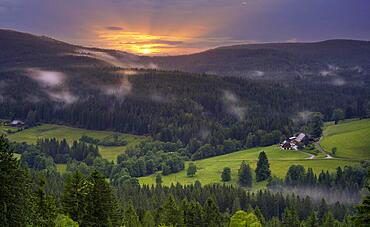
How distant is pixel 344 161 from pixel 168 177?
6556cm

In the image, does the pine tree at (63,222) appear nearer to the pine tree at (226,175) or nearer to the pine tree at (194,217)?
the pine tree at (194,217)

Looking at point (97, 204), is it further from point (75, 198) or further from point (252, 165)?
point (252, 165)

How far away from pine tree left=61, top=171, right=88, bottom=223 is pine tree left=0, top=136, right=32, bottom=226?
1359cm

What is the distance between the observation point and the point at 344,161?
172375mm

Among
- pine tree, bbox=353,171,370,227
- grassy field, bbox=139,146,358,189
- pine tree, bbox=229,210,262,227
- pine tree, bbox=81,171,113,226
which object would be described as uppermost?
pine tree, bbox=353,171,370,227

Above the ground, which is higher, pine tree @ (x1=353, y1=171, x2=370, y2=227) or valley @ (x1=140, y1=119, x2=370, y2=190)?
pine tree @ (x1=353, y1=171, x2=370, y2=227)

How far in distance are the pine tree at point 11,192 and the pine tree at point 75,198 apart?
535 inches

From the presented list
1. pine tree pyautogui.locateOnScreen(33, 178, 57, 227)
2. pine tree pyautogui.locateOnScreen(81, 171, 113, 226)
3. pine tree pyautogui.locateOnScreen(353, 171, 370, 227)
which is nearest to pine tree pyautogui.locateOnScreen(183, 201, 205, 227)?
pine tree pyautogui.locateOnScreen(81, 171, 113, 226)

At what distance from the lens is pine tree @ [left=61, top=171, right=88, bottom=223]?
4534 centimetres

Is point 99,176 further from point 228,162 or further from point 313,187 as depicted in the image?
point 228,162

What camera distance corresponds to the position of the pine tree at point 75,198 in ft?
149

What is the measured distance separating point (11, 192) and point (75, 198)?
50.4 ft

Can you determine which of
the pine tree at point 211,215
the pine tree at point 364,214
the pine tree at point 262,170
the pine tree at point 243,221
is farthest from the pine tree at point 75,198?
the pine tree at point 262,170

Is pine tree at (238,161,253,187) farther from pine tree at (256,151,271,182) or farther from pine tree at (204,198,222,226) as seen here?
pine tree at (204,198,222,226)
